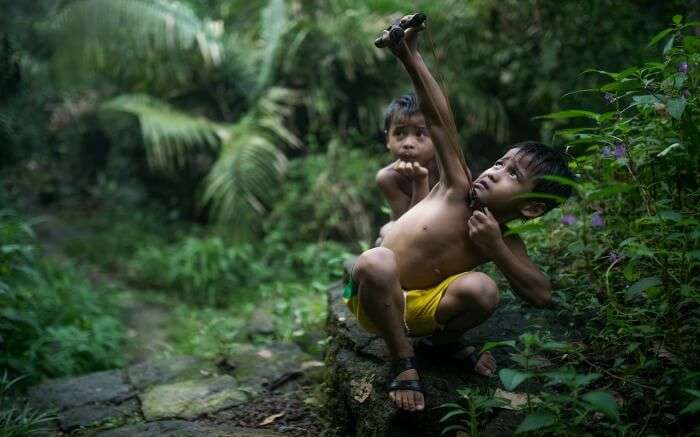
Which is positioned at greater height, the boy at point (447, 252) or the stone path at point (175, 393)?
the boy at point (447, 252)

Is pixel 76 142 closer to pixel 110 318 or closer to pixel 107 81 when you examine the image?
pixel 107 81

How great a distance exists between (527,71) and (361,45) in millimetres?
1725

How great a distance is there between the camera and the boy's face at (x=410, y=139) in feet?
8.39

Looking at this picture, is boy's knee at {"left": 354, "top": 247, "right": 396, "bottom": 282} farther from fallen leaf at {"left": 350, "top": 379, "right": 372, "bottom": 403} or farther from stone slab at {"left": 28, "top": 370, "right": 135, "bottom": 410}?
stone slab at {"left": 28, "top": 370, "right": 135, "bottom": 410}

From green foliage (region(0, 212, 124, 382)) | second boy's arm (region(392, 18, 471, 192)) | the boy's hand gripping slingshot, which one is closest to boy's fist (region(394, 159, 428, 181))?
second boy's arm (region(392, 18, 471, 192))

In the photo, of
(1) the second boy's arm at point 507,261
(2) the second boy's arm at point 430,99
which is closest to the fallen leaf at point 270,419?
(1) the second boy's arm at point 507,261

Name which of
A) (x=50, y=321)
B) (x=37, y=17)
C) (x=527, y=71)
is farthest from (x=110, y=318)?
(x=527, y=71)

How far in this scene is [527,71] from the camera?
18.7ft

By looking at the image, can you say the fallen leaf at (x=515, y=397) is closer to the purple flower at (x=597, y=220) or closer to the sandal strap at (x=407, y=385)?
the sandal strap at (x=407, y=385)

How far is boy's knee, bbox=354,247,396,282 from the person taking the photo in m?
1.97

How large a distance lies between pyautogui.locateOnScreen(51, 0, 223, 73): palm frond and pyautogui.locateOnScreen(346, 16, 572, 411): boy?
16.4 feet

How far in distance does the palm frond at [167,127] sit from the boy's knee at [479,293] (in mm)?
4669

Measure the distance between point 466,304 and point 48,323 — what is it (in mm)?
3291

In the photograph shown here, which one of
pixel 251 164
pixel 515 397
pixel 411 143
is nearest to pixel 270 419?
pixel 515 397
